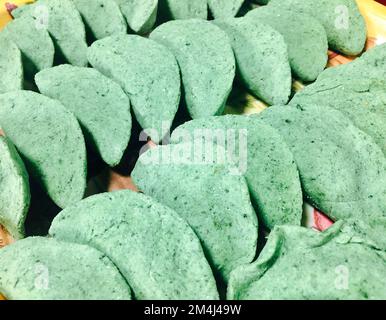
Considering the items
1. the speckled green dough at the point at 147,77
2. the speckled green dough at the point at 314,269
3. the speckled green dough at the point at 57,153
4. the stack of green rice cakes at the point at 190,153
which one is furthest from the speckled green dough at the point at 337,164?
the speckled green dough at the point at 57,153

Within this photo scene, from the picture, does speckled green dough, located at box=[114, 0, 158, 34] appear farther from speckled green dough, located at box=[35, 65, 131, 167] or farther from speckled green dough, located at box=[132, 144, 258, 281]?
speckled green dough, located at box=[132, 144, 258, 281]

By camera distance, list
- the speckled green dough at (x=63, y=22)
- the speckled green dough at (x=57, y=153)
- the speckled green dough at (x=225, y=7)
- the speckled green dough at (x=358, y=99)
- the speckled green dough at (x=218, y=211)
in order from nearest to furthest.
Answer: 1. the speckled green dough at (x=218, y=211)
2. the speckled green dough at (x=57, y=153)
3. the speckled green dough at (x=358, y=99)
4. the speckled green dough at (x=63, y=22)
5. the speckled green dough at (x=225, y=7)

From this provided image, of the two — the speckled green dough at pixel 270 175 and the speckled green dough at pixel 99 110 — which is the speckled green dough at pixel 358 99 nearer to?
the speckled green dough at pixel 270 175

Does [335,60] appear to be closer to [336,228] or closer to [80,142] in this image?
[336,228]

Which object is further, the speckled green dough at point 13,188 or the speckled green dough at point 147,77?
the speckled green dough at point 147,77

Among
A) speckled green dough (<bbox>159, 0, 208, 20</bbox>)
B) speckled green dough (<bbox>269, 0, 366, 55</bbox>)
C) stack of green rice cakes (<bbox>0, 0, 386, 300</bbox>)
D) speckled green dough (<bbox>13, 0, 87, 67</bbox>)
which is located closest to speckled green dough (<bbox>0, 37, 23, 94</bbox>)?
A: stack of green rice cakes (<bbox>0, 0, 386, 300</bbox>)

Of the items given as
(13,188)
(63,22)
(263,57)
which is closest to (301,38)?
(263,57)

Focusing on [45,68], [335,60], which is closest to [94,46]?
[45,68]

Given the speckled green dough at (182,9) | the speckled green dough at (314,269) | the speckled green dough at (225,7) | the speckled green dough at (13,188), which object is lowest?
the speckled green dough at (314,269)
